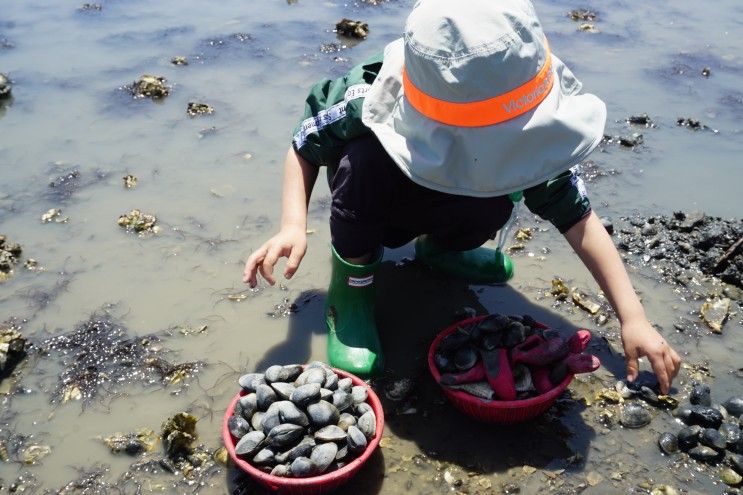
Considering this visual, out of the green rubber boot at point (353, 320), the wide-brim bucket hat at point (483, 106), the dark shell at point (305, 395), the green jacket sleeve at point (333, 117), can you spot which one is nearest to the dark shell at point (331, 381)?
the dark shell at point (305, 395)

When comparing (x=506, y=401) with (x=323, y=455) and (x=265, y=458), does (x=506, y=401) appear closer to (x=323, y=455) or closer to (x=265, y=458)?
(x=323, y=455)

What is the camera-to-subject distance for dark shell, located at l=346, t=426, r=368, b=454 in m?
2.26

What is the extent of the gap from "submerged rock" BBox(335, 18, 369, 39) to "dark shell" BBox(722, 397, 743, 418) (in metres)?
4.54

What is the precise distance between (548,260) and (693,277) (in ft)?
2.35

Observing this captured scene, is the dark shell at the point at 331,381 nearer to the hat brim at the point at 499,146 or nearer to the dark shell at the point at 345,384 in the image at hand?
the dark shell at the point at 345,384

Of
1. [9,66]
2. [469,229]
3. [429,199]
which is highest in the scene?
[429,199]

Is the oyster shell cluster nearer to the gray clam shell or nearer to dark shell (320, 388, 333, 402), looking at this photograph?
dark shell (320, 388, 333, 402)

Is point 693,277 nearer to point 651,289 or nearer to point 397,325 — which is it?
point 651,289

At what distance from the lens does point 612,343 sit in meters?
3.05

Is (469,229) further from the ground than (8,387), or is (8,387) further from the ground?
(469,229)

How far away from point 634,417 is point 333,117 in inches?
66.7

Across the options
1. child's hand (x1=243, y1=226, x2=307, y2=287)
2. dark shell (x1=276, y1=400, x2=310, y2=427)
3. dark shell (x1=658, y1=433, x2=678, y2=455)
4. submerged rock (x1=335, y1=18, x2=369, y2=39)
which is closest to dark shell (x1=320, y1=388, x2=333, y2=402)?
dark shell (x1=276, y1=400, x2=310, y2=427)

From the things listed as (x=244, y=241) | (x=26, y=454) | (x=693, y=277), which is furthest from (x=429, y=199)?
(x=26, y=454)

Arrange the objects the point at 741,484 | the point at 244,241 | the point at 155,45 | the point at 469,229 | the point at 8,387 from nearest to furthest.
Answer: the point at 741,484 < the point at 8,387 < the point at 469,229 < the point at 244,241 < the point at 155,45
